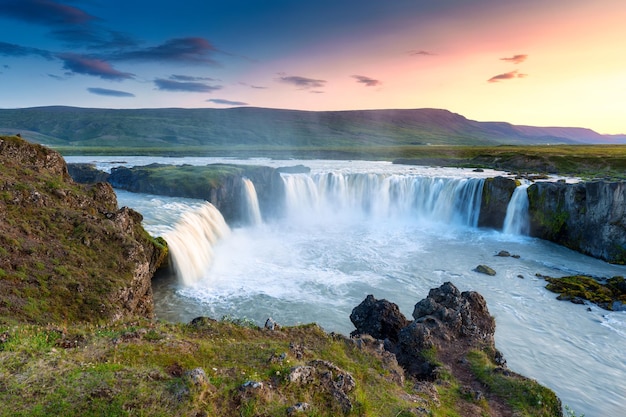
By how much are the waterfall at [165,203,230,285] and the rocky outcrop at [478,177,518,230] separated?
110ft

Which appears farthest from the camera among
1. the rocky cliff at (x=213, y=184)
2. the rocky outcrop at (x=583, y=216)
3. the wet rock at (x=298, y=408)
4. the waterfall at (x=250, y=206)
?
the waterfall at (x=250, y=206)

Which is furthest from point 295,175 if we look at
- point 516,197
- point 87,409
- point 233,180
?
point 87,409

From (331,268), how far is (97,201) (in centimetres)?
1962

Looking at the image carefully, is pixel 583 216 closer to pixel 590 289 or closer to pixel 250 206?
pixel 590 289

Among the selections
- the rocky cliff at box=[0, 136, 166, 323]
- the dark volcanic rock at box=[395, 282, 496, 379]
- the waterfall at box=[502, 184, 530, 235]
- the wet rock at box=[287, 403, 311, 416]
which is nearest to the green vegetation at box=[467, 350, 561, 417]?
the dark volcanic rock at box=[395, 282, 496, 379]

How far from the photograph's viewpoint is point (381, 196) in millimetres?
60656

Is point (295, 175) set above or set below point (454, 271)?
above

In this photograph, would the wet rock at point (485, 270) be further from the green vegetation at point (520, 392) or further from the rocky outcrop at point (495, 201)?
the green vegetation at point (520, 392)

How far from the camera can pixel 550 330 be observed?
926 inches

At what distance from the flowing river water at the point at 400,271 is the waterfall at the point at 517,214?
0.25 meters

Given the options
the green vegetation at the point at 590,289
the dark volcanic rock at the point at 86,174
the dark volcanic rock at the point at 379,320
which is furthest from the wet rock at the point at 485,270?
the dark volcanic rock at the point at 86,174

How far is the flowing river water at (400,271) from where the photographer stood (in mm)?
21094

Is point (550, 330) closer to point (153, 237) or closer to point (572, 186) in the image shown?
point (572, 186)

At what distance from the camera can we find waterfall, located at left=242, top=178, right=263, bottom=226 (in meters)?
53.0
